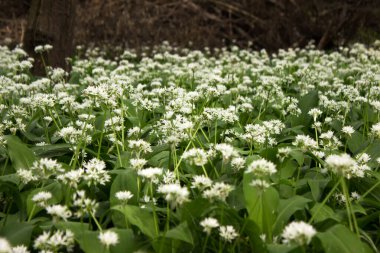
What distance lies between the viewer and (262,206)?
2.08m

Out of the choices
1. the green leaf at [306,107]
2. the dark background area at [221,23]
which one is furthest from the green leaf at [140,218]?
the dark background area at [221,23]

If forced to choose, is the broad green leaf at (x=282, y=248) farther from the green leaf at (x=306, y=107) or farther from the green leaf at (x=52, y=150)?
the green leaf at (x=306, y=107)

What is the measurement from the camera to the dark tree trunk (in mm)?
5621

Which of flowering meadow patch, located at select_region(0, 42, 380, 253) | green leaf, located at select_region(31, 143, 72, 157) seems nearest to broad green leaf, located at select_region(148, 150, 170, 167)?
flowering meadow patch, located at select_region(0, 42, 380, 253)

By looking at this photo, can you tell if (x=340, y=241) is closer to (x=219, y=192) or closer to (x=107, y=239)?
(x=219, y=192)

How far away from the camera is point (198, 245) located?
1.95 meters

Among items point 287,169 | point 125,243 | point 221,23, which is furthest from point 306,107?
point 221,23

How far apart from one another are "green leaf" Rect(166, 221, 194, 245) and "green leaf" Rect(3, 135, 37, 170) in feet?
3.65

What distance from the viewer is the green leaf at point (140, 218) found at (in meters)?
1.94

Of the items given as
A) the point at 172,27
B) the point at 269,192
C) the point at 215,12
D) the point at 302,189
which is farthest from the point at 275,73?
the point at 215,12

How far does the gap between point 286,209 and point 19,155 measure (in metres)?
1.43

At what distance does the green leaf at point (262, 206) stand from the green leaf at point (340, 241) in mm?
250

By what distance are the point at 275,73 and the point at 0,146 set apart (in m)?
3.85

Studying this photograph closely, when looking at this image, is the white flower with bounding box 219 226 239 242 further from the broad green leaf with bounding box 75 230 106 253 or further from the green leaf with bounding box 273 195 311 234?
the broad green leaf with bounding box 75 230 106 253
